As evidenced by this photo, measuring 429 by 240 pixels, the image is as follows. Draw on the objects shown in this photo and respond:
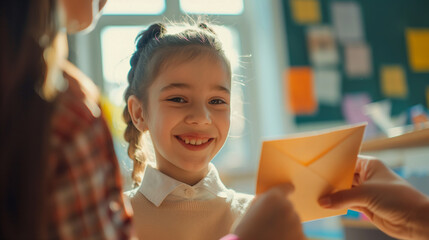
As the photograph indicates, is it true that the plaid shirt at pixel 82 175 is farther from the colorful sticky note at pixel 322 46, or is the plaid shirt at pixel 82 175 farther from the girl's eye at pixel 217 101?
the colorful sticky note at pixel 322 46

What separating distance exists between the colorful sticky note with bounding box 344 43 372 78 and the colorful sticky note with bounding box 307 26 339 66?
10 centimetres

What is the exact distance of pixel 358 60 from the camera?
118 inches

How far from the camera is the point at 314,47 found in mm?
2896

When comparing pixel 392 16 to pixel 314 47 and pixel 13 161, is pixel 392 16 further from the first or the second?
pixel 13 161

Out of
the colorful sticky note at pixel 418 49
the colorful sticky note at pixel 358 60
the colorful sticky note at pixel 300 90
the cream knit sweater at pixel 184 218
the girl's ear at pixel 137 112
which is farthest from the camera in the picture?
the colorful sticky note at pixel 418 49

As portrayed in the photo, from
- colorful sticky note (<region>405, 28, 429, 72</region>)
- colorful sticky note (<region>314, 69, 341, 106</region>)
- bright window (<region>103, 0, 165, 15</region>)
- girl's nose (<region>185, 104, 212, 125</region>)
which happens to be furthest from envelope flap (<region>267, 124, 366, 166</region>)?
colorful sticky note (<region>405, 28, 429, 72</region>)

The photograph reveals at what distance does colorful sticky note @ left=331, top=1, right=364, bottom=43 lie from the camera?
298cm

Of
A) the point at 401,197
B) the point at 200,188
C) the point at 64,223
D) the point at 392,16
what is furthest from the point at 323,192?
the point at 392,16

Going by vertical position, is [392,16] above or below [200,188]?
above

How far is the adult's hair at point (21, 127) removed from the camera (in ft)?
1.17

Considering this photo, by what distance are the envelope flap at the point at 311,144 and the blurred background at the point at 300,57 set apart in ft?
6.08

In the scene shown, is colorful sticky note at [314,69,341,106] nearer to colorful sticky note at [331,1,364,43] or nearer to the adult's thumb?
colorful sticky note at [331,1,364,43]

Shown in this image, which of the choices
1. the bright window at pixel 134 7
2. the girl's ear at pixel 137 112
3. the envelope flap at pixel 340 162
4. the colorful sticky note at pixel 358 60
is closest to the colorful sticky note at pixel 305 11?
the colorful sticky note at pixel 358 60

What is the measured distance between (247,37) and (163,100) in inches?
80.3
